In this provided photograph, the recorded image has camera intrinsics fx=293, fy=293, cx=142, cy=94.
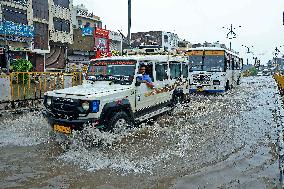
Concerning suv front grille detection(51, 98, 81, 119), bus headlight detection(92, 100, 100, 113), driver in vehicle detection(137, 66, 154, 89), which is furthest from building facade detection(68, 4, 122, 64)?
bus headlight detection(92, 100, 100, 113)

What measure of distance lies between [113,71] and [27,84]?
17.7 ft

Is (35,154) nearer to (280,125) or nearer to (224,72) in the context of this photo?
(280,125)

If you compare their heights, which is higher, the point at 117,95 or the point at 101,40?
the point at 101,40

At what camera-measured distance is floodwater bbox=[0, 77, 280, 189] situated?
17.0ft

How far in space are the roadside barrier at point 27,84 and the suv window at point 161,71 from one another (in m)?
5.84

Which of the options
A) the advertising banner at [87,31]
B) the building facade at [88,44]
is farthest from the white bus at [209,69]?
the advertising banner at [87,31]

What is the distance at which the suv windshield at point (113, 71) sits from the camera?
8156mm

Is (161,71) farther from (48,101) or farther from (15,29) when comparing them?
(15,29)

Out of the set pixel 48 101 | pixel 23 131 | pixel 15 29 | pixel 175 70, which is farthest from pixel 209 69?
pixel 15 29

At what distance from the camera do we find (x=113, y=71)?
8422mm

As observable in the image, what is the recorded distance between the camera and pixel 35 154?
661cm

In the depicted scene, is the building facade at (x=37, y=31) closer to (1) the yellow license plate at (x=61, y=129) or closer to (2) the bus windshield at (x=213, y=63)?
(2) the bus windshield at (x=213, y=63)

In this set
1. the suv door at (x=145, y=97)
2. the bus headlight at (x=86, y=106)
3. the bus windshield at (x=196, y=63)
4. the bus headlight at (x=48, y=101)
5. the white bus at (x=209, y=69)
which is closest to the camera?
the bus headlight at (x=86, y=106)

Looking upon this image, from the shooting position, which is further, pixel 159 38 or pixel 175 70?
pixel 159 38
